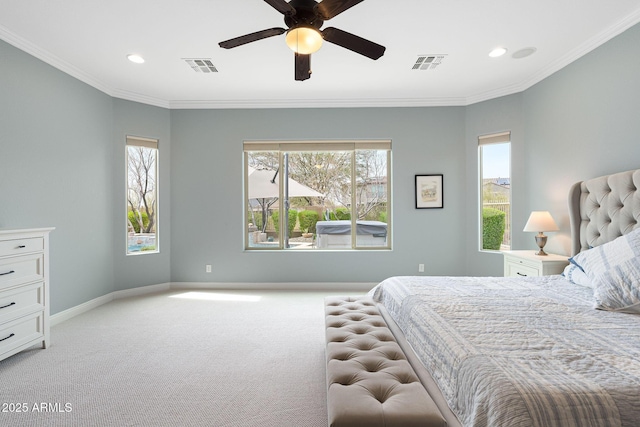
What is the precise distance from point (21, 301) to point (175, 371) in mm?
1424

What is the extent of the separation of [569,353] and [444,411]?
55cm

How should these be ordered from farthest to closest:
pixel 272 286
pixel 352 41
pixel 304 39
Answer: pixel 272 286, pixel 352 41, pixel 304 39

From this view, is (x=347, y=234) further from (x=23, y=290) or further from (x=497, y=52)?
(x=23, y=290)

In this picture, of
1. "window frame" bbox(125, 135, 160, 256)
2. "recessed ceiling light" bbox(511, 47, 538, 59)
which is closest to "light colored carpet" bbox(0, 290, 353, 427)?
"window frame" bbox(125, 135, 160, 256)

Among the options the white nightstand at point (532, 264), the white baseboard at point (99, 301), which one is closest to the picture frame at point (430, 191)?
the white nightstand at point (532, 264)

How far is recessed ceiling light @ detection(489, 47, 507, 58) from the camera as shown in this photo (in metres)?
3.30

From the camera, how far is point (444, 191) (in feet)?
15.6

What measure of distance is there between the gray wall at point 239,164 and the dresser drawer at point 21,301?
74cm

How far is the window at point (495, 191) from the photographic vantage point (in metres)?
4.45

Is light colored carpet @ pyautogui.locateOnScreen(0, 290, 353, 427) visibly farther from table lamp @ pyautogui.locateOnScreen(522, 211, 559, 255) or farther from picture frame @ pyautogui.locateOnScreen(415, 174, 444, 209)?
table lamp @ pyautogui.locateOnScreen(522, 211, 559, 255)

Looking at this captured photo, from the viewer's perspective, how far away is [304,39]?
2.13 m

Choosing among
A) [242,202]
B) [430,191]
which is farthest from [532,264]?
[242,202]

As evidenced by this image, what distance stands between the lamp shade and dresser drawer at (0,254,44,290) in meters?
4.74

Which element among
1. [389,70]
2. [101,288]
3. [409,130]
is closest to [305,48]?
[389,70]
